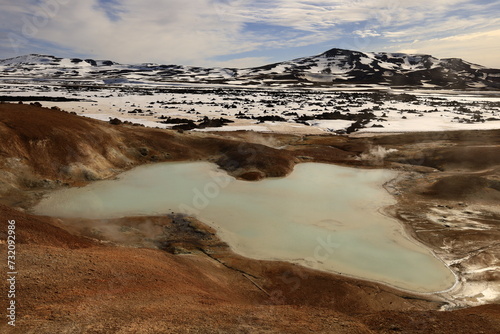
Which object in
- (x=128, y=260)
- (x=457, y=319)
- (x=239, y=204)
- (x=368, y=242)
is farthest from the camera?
(x=239, y=204)

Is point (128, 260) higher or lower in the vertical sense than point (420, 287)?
higher

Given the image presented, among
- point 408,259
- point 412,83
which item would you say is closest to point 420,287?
point 408,259

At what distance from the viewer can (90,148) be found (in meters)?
28.1

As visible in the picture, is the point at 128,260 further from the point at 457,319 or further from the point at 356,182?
the point at 356,182

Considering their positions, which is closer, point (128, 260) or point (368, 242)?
point (128, 260)

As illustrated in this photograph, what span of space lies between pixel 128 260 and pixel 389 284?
37.3 feet

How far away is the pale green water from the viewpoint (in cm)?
1633

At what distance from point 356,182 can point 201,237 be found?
51.1ft

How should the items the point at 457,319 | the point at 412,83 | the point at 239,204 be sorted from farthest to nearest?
the point at 412,83 < the point at 239,204 < the point at 457,319

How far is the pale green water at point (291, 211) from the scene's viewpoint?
1633 cm

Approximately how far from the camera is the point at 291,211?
21.8 metres

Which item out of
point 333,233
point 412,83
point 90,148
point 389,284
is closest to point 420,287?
point 389,284

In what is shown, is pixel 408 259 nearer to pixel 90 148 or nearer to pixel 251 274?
pixel 251 274

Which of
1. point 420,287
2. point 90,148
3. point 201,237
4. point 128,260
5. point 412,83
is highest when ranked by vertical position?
point 412,83
